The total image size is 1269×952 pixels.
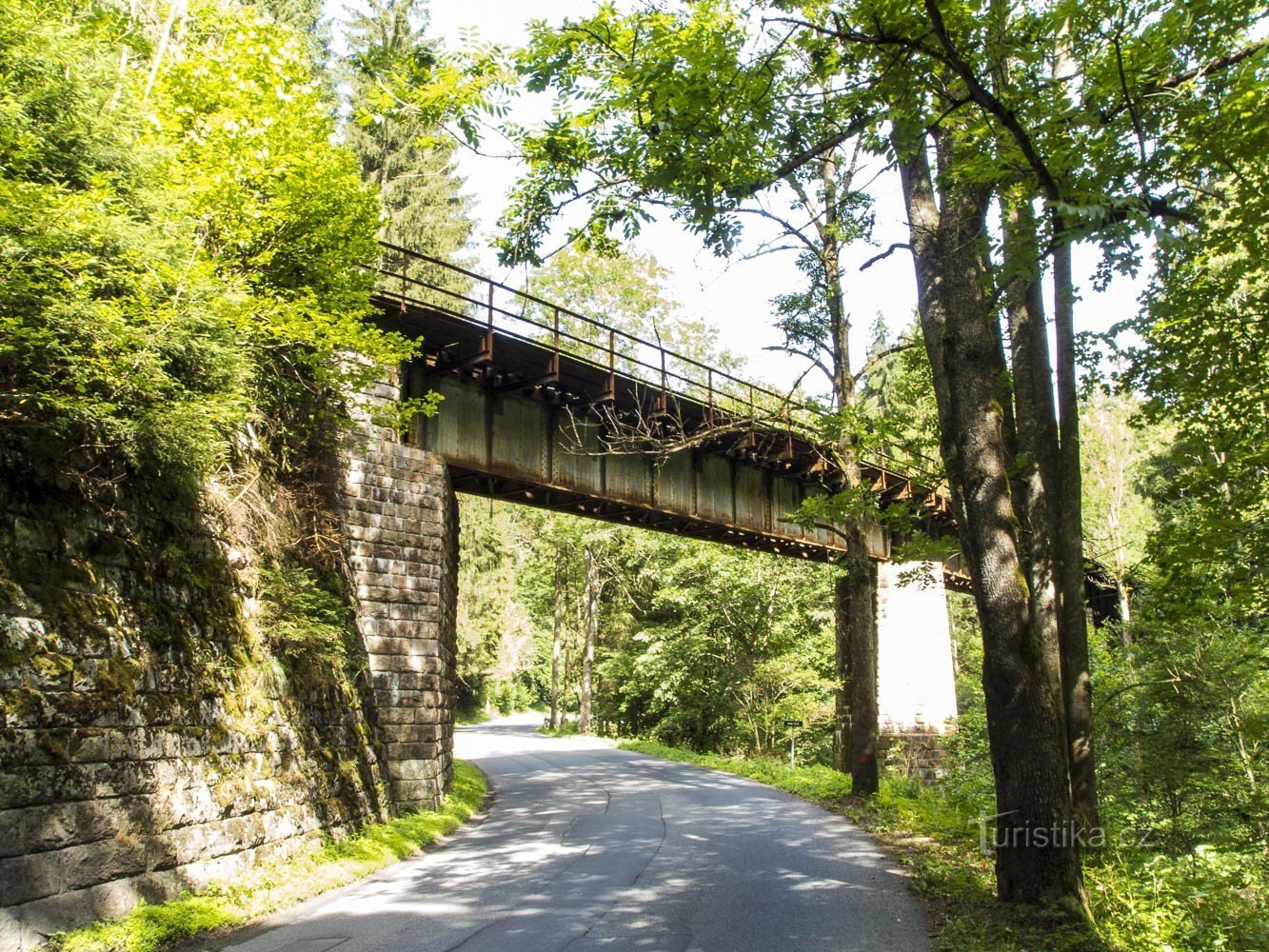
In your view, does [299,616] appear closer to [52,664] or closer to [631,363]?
[52,664]

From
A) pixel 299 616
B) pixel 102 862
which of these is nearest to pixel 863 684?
pixel 299 616

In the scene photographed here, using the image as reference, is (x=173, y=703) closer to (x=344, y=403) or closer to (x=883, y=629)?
(x=344, y=403)

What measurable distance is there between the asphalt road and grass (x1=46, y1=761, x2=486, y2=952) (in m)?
0.28

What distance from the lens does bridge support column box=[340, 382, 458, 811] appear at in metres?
13.2

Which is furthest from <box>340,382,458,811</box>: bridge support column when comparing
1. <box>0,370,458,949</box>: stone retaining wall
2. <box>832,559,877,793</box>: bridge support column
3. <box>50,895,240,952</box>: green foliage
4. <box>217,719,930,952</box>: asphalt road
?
<box>832,559,877,793</box>: bridge support column

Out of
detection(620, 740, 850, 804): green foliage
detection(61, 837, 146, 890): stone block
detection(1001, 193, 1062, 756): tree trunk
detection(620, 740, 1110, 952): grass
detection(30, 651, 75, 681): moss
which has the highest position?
detection(1001, 193, 1062, 756): tree trunk

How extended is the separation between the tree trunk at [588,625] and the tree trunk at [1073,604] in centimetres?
2538

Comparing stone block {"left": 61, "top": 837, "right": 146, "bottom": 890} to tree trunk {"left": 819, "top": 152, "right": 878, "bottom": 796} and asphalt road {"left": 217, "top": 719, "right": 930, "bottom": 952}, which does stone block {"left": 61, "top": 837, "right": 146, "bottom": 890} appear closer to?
asphalt road {"left": 217, "top": 719, "right": 930, "bottom": 952}

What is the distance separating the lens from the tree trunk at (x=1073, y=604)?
970 centimetres

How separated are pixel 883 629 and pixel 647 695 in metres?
15.0

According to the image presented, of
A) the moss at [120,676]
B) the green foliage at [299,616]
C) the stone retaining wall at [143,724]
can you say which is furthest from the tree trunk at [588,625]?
the moss at [120,676]

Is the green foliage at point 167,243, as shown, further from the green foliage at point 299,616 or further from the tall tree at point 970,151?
the tall tree at point 970,151

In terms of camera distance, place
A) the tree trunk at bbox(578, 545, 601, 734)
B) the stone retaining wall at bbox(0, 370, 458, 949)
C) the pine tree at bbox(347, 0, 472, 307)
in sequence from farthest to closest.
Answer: the tree trunk at bbox(578, 545, 601, 734) → the pine tree at bbox(347, 0, 472, 307) → the stone retaining wall at bbox(0, 370, 458, 949)

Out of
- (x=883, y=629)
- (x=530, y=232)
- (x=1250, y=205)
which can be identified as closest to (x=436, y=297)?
(x=883, y=629)
